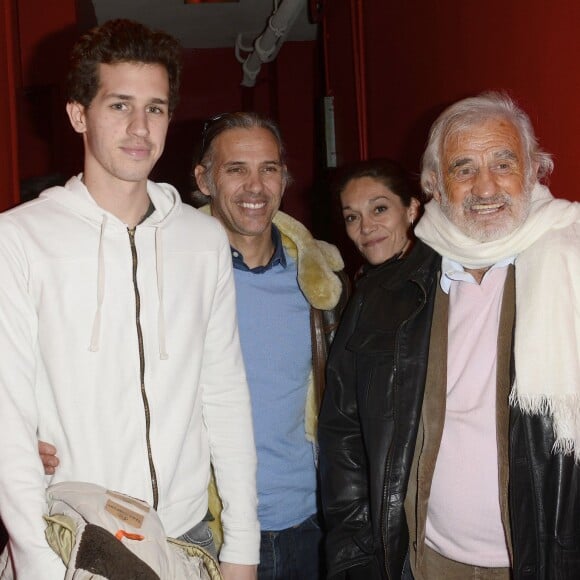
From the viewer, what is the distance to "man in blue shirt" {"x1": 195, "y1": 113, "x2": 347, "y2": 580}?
7.14ft

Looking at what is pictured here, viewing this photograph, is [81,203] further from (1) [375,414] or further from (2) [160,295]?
Result: (1) [375,414]

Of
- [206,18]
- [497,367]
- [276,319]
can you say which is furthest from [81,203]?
[206,18]

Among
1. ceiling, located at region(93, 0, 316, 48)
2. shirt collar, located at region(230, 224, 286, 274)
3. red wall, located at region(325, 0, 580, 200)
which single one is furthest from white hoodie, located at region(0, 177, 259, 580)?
ceiling, located at region(93, 0, 316, 48)

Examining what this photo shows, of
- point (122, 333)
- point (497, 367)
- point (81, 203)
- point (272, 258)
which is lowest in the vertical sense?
point (497, 367)

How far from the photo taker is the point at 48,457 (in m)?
1.51

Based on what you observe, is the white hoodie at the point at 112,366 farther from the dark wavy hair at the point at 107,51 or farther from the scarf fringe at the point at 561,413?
the scarf fringe at the point at 561,413

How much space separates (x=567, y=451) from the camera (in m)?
1.63

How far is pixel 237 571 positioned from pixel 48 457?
1.88ft

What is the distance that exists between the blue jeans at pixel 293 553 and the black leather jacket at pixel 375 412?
159 millimetres

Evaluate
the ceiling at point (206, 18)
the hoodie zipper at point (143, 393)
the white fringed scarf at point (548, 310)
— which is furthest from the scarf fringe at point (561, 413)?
the ceiling at point (206, 18)

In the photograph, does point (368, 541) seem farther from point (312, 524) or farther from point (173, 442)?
point (173, 442)

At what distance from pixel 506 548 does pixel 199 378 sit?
884 millimetres

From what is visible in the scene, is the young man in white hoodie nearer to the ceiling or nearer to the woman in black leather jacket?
the woman in black leather jacket

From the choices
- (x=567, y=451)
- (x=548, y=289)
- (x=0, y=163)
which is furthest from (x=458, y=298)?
(x=0, y=163)
